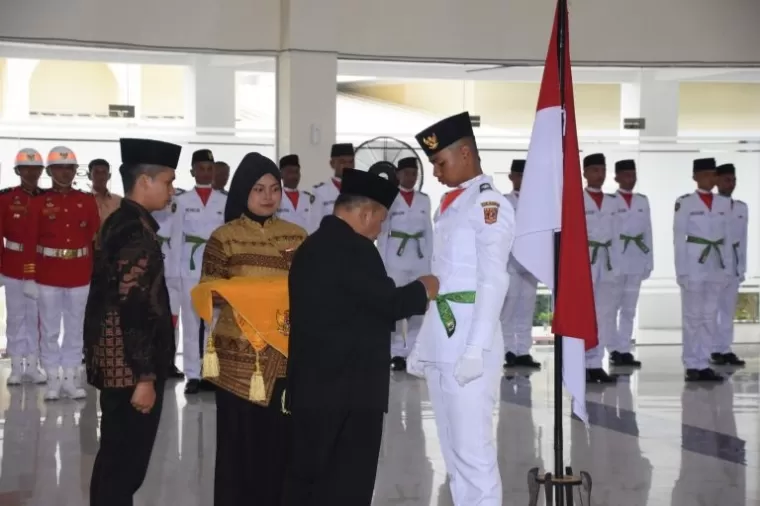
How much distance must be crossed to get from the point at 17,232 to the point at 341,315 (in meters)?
5.63

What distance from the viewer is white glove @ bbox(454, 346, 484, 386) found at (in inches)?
165

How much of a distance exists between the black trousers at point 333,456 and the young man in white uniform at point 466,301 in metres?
0.48

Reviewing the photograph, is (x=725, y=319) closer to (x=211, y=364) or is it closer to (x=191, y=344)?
(x=191, y=344)

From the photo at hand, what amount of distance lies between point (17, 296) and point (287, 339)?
5.53 m

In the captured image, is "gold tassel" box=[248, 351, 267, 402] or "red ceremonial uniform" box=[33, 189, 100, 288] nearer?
"gold tassel" box=[248, 351, 267, 402]

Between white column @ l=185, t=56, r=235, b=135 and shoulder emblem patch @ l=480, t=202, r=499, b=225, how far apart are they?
283 inches

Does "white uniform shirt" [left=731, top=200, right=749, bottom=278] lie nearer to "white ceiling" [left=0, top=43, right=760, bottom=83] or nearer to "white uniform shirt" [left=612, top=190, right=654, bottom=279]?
"white uniform shirt" [left=612, top=190, right=654, bottom=279]

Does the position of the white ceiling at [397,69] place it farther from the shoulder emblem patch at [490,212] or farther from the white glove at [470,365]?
the white glove at [470,365]

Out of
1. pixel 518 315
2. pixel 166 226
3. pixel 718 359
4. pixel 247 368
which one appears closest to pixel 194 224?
pixel 166 226

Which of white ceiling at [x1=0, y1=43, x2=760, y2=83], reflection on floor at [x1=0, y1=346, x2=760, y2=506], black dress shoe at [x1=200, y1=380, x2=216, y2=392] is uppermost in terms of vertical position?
white ceiling at [x1=0, y1=43, x2=760, y2=83]

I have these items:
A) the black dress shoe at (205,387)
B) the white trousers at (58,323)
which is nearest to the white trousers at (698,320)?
the black dress shoe at (205,387)

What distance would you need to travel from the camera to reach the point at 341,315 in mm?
3908

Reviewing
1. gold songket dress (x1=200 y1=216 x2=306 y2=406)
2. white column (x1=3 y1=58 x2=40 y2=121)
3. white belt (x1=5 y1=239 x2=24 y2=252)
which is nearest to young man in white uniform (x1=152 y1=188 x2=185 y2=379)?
white belt (x1=5 y1=239 x2=24 y2=252)

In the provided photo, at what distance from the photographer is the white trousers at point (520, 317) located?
1033 cm
